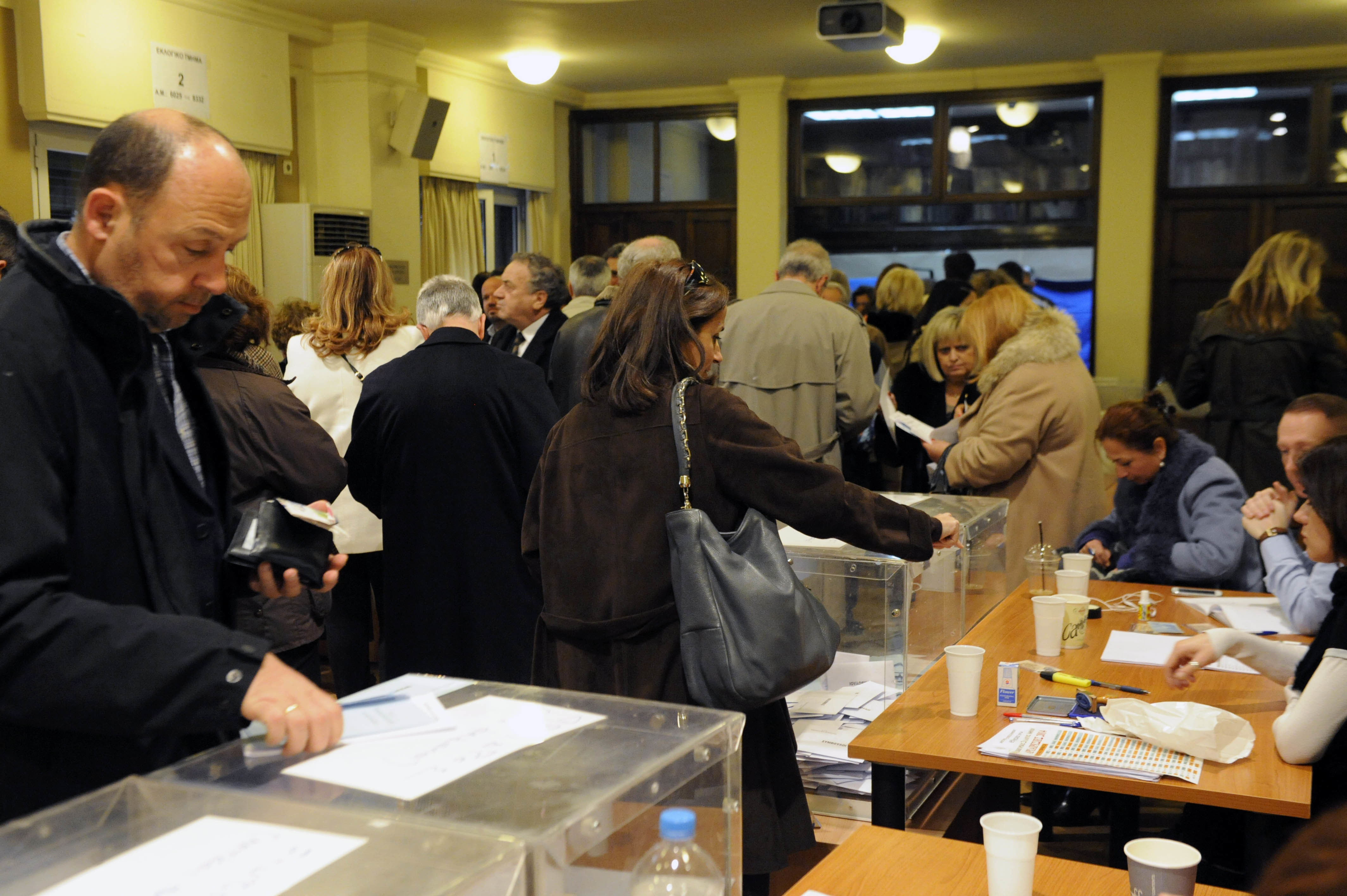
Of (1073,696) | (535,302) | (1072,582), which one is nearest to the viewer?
(1073,696)

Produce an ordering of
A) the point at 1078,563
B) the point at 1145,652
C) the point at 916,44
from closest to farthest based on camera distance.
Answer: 1. the point at 1145,652
2. the point at 1078,563
3. the point at 916,44

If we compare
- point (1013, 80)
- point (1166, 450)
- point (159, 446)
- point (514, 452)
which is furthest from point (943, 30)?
point (159, 446)

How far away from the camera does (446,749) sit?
1.14 metres

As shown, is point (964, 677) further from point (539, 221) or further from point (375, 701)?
point (539, 221)

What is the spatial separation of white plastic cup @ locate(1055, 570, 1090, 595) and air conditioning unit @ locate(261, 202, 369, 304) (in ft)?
16.5

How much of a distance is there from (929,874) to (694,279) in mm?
1101

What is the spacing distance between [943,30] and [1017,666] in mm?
6244

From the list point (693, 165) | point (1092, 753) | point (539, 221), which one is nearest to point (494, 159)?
point (539, 221)

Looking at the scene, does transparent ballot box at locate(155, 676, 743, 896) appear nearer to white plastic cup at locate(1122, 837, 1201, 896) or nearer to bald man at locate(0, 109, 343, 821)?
bald man at locate(0, 109, 343, 821)

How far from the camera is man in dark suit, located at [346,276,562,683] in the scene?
3221 mm

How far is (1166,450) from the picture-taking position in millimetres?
3604

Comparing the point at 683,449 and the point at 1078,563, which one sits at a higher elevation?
the point at 683,449

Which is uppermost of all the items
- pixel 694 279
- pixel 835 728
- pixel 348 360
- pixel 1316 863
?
pixel 694 279

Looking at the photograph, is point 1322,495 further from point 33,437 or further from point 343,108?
point 343,108
